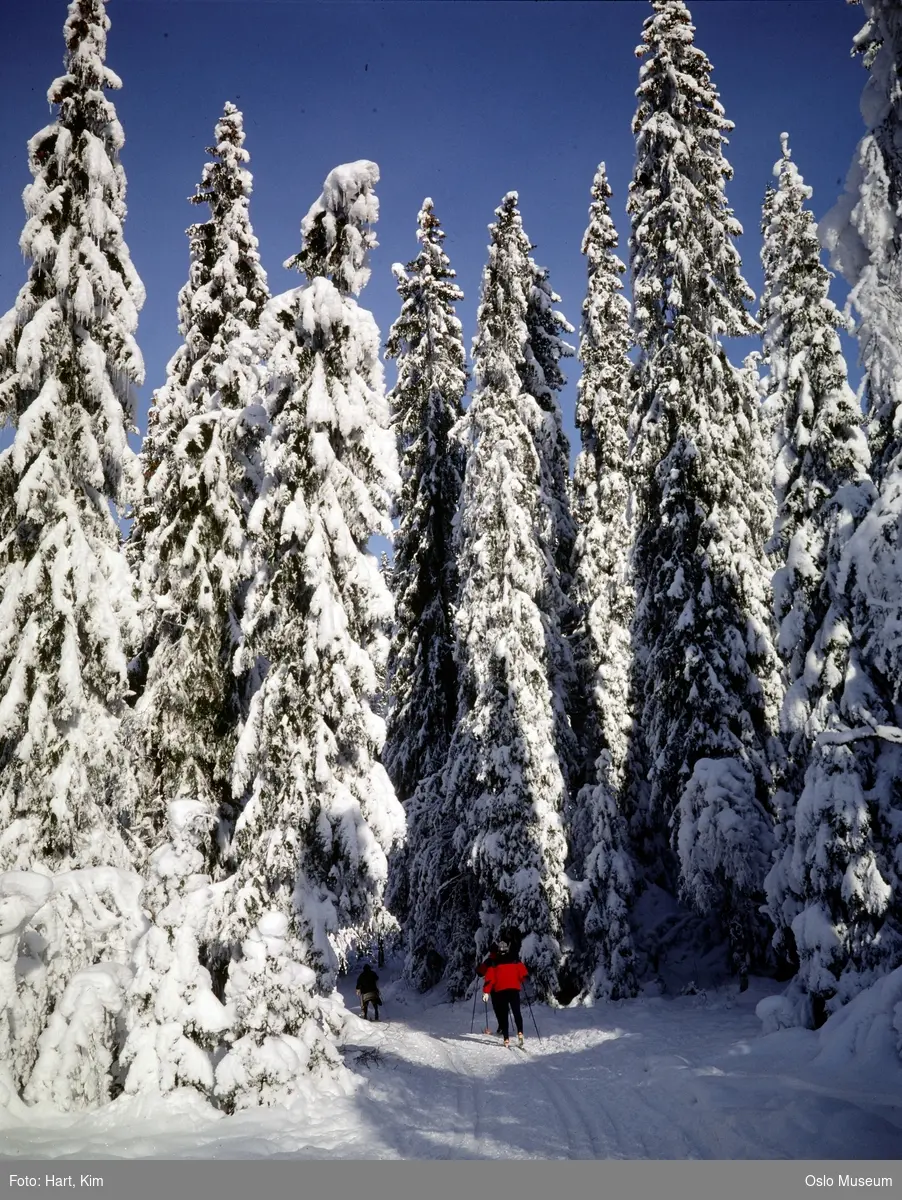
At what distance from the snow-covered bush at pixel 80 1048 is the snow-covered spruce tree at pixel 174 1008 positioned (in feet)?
0.71

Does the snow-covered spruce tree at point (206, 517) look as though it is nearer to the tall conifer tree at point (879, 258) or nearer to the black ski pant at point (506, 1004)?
the black ski pant at point (506, 1004)

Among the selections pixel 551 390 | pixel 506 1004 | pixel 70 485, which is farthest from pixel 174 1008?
pixel 551 390

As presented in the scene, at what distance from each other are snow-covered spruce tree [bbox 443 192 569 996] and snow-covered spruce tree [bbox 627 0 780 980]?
8.84ft

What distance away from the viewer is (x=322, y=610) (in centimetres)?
1148

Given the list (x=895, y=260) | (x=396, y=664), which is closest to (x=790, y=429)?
(x=895, y=260)

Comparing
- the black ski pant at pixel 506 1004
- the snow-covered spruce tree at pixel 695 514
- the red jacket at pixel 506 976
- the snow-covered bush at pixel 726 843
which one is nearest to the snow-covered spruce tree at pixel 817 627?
the snow-covered bush at pixel 726 843

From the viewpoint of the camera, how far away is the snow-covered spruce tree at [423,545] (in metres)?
22.0

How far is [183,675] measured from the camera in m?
14.2

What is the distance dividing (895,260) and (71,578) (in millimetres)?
10750

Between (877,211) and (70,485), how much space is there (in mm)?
10694

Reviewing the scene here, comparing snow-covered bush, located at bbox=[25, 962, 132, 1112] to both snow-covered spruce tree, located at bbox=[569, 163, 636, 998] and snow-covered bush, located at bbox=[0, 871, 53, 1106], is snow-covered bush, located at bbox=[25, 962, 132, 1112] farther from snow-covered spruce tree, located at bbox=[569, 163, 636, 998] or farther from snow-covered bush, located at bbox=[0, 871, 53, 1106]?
snow-covered spruce tree, located at bbox=[569, 163, 636, 998]

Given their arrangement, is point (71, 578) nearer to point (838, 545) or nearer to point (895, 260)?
point (895, 260)

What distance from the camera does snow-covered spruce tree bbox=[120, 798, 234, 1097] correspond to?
8.23 m

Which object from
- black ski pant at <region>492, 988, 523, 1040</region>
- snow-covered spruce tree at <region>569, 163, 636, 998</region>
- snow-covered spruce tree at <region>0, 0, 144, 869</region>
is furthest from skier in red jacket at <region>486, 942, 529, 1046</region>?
snow-covered spruce tree at <region>0, 0, 144, 869</region>
